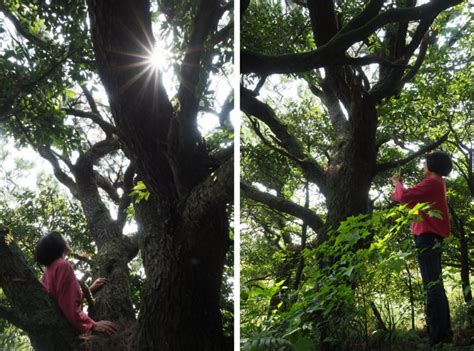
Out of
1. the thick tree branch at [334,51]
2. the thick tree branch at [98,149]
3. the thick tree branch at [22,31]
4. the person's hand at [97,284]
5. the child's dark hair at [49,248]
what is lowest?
the person's hand at [97,284]

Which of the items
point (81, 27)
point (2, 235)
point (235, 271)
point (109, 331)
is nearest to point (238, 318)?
point (235, 271)

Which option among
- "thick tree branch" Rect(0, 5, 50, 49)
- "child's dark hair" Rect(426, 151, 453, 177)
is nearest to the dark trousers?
"child's dark hair" Rect(426, 151, 453, 177)

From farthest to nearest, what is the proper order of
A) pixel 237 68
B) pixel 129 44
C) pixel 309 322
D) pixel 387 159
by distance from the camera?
pixel 387 159 → pixel 237 68 → pixel 129 44 → pixel 309 322

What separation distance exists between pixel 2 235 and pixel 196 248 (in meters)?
0.52

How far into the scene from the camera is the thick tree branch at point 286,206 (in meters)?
1.78

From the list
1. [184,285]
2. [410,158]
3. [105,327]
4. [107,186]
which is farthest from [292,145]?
[105,327]

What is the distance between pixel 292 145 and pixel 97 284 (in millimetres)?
1012

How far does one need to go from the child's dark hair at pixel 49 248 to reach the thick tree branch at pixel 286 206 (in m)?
0.73

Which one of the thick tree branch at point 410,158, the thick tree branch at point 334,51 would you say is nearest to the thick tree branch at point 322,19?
the thick tree branch at point 334,51

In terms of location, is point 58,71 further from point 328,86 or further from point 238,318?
point 328,86

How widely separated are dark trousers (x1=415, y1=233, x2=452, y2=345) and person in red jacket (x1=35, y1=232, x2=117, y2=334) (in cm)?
91

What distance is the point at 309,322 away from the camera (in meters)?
1.08

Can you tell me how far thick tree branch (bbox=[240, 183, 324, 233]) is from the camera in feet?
5.84

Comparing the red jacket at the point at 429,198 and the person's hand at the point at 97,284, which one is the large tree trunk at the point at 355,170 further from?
the person's hand at the point at 97,284
